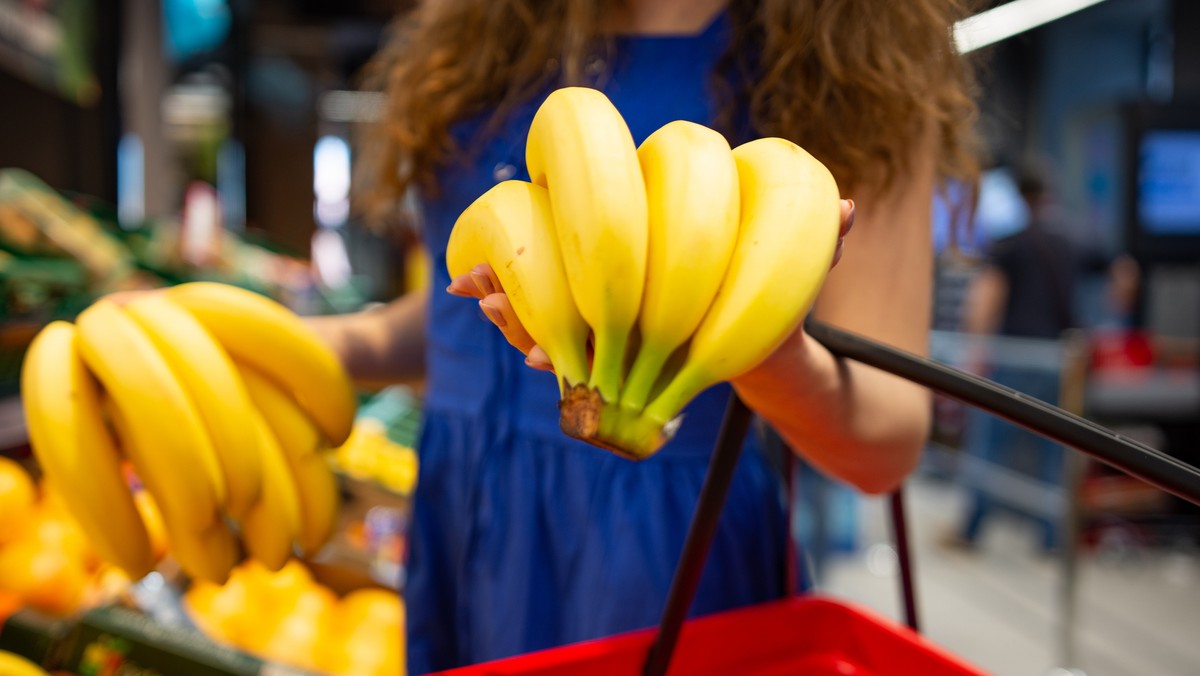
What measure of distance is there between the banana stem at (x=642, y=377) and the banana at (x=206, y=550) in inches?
17.6

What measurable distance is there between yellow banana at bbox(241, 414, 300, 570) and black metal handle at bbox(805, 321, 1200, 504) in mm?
512

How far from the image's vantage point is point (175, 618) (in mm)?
1021

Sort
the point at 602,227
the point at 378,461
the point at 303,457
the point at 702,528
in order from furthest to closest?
1. the point at 378,461
2. the point at 303,457
3. the point at 702,528
4. the point at 602,227

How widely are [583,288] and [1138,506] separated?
4.45m

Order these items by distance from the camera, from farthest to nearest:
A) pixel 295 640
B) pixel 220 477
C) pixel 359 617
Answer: pixel 359 617, pixel 295 640, pixel 220 477

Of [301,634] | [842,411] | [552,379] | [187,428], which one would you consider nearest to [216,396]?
[187,428]

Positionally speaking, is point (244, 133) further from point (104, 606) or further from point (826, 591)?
point (104, 606)

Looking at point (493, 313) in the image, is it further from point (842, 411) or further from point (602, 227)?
point (842, 411)

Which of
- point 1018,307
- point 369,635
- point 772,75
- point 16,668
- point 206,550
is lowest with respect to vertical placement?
point 369,635

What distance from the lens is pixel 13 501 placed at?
47.9 inches

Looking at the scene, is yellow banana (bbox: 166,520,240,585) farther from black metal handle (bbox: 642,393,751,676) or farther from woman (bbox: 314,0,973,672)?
black metal handle (bbox: 642,393,751,676)

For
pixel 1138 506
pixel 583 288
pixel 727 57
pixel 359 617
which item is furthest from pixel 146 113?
pixel 1138 506

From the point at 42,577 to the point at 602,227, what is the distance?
109 cm

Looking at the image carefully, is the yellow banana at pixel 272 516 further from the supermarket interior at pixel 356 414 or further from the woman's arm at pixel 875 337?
the woman's arm at pixel 875 337
